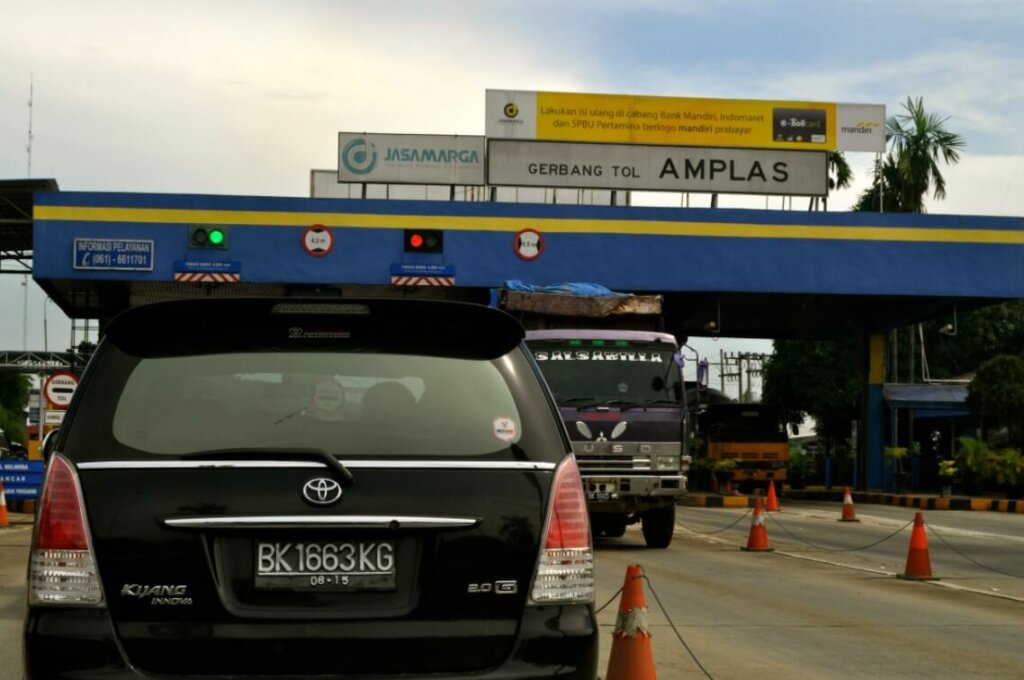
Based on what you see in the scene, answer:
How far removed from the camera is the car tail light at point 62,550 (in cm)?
422

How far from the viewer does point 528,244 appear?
103 feet

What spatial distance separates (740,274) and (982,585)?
17749 millimetres

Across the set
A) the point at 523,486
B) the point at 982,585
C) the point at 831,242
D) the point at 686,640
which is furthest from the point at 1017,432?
the point at 523,486

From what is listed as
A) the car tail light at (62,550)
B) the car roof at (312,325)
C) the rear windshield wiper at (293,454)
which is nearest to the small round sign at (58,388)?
the car roof at (312,325)

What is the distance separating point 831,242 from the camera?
105 feet

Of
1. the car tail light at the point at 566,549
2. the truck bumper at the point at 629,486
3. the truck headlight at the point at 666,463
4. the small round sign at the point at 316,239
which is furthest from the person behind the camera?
the small round sign at the point at 316,239

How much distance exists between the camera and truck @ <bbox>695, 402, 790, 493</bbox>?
1575 inches

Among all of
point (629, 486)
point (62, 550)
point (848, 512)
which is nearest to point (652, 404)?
point (629, 486)

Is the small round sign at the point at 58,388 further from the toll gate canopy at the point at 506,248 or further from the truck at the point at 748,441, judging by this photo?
the truck at the point at 748,441

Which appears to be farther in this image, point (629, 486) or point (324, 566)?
point (629, 486)

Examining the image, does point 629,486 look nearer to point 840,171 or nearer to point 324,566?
point 324,566

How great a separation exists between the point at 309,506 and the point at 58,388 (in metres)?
21.7

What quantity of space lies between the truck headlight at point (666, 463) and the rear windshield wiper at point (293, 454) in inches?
521

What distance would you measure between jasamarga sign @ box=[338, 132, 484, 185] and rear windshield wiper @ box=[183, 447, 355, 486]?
31970mm
